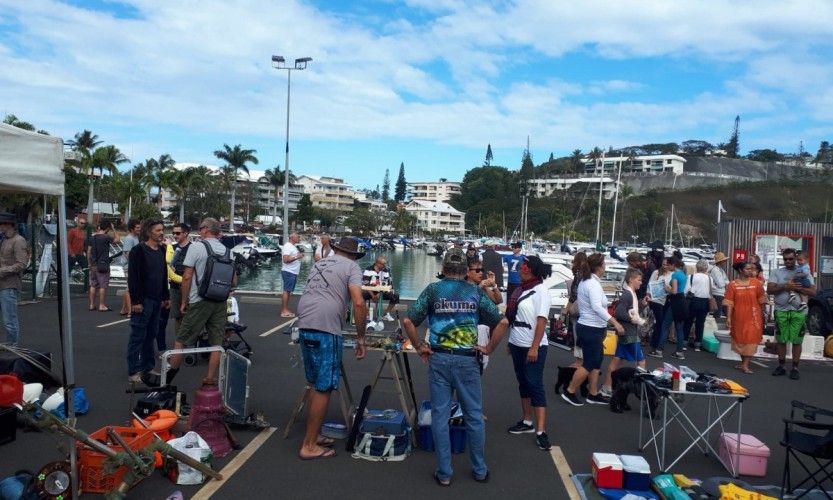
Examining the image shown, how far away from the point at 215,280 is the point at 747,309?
26.0 ft

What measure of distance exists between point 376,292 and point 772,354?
722 cm

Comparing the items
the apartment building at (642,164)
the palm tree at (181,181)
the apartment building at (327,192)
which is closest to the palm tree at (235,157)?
the palm tree at (181,181)

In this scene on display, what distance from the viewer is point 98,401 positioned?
21.5ft

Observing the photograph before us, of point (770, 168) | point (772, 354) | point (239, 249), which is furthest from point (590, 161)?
point (772, 354)

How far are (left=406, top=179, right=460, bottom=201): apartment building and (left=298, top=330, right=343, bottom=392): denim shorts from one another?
18095 cm

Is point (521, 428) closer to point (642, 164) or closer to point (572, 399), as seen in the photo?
point (572, 399)

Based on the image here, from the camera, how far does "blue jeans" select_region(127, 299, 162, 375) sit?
722cm

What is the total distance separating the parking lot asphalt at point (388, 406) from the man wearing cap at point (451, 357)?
29 cm

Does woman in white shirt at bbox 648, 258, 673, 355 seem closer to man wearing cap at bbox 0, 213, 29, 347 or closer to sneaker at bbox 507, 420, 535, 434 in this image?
sneaker at bbox 507, 420, 535, 434

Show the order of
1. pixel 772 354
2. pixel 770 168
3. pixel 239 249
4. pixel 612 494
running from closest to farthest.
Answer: pixel 612 494 → pixel 772 354 → pixel 239 249 → pixel 770 168

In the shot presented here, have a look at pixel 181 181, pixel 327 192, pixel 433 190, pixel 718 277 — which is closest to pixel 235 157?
pixel 181 181

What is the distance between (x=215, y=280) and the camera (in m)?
6.60

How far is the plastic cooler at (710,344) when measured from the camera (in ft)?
38.5

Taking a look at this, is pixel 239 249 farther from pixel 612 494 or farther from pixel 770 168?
pixel 770 168
